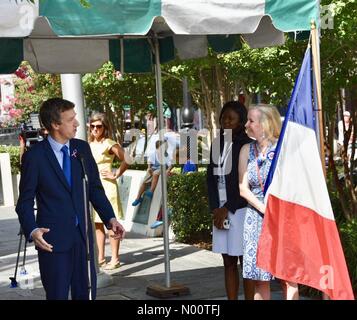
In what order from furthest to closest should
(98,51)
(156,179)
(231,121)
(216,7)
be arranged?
(156,179) < (98,51) < (231,121) < (216,7)

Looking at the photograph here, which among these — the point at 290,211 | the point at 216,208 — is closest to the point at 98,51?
the point at 216,208

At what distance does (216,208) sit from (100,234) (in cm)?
271

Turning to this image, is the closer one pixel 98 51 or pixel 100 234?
pixel 98 51

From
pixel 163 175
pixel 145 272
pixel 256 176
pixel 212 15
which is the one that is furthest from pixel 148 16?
pixel 145 272

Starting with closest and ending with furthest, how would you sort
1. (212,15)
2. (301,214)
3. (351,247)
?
(301,214), (212,15), (351,247)

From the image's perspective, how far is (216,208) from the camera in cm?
625

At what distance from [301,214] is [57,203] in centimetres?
159

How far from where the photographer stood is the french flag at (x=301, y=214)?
4836 mm

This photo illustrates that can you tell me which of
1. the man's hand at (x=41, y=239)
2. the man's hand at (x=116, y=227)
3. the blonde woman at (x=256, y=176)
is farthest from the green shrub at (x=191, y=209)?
the man's hand at (x=41, y=239)

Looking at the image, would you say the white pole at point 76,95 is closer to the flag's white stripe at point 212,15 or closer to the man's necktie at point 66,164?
the flag's white stripe at point 212,15

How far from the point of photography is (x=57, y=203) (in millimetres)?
4984

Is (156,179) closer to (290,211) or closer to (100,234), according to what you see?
(100,234)

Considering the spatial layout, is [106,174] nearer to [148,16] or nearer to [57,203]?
[148,16]

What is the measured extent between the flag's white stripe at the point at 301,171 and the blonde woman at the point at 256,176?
656 millimetres
